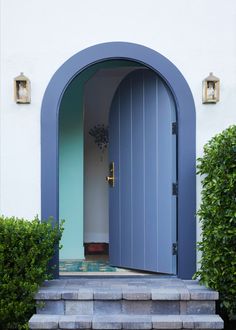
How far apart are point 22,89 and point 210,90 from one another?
171cm

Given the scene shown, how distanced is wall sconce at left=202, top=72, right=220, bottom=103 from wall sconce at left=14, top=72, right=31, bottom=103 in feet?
5.21

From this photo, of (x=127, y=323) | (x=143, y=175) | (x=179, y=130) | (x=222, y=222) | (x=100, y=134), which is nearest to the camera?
(x=127, y=323)

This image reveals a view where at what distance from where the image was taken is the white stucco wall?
4.02 m

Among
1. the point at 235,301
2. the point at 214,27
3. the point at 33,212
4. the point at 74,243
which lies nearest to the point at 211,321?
the point at 235,301

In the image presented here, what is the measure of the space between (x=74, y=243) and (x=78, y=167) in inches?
35.1

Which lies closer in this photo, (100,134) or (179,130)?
(179,130)

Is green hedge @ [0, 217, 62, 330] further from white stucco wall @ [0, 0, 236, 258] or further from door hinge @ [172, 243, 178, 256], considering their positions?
door hinge @ [172, 243, 178, 256]

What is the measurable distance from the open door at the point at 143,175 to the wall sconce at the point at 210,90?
307mm

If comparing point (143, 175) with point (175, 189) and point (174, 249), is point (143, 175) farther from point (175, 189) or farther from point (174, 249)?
point (174, 249)

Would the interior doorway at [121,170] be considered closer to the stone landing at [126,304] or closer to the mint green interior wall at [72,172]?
the mint green interior wall at [72,172]

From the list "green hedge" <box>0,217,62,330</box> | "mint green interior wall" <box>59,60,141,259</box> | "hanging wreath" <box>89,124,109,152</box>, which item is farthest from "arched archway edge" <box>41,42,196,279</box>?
"hanging wreath" <box>89,124,109,152</box>

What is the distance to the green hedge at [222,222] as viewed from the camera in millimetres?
3406

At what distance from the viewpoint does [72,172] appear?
5.20 m

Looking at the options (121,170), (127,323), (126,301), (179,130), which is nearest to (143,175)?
(121,170)
